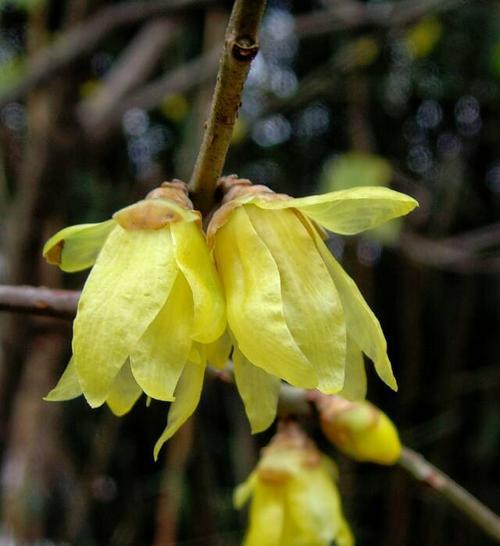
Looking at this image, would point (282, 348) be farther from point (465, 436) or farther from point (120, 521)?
point (465, 436)

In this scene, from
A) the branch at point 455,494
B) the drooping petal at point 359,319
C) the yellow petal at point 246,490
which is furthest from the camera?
the yellow petal at point 246,490

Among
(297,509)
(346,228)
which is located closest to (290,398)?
(297,509)

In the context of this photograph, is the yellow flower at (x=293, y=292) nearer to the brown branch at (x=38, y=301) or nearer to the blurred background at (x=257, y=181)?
the brown branch at (x=38, y=301)

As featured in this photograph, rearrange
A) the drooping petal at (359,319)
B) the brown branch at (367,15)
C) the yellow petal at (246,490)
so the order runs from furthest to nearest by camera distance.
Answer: the brown branch at (367,15), the yellow petal at (246,490), the drooping petal at (359,319)

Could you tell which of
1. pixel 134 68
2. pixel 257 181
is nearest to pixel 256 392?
pixel 134 68


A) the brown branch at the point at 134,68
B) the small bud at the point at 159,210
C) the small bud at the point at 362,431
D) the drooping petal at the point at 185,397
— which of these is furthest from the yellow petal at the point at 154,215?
the brown branch at the point at 134,68

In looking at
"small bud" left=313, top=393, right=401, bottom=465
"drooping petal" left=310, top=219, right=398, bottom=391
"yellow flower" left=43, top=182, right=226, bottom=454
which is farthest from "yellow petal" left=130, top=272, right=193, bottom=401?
"small bud" left=313, top=393, right=401, bottom=465

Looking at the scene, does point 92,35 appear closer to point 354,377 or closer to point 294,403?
point 294,403
